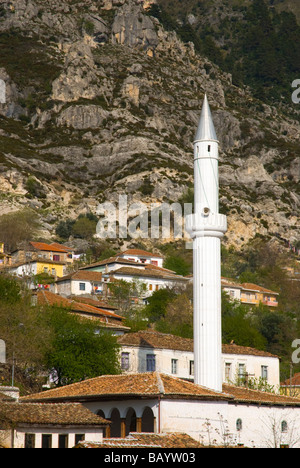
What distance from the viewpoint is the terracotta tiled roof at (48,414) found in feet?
116

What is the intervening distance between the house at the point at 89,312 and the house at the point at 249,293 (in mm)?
28463

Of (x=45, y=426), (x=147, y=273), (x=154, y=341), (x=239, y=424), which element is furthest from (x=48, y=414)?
(x=147, y=273)

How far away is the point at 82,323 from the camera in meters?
58.0

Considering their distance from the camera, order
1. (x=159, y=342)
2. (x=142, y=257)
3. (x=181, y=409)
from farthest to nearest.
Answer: (x=142, y=257)
(x=159, y=342)
(x=181, y=409)

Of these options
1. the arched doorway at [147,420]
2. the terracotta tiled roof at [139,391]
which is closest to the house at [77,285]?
the terracotta tiled roof at [139,391]

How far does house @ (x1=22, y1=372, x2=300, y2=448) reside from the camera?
39719mm

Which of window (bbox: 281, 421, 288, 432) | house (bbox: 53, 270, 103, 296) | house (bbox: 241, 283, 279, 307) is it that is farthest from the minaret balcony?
house (bbox: 241, 283, 279, 307)

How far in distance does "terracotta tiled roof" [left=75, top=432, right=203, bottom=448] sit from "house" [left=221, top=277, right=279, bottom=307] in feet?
196

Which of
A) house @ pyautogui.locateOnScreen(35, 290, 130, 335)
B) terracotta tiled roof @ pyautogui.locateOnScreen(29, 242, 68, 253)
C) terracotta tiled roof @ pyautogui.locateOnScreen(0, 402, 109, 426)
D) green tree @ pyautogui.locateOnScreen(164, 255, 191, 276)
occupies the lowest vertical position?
terracotta tiled roof @ pyautogui.locateOnScreen(0, 402, 109, 426)

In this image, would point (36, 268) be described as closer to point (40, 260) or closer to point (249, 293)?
point (40, 260)

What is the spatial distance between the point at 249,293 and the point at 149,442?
68.1 m

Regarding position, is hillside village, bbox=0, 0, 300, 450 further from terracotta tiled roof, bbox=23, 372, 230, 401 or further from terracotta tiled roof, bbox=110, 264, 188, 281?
terracotta tiled roof, bbox=110, 264, 188, 281

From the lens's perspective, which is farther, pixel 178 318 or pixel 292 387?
pixel 178 318

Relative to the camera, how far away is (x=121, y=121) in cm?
15112
